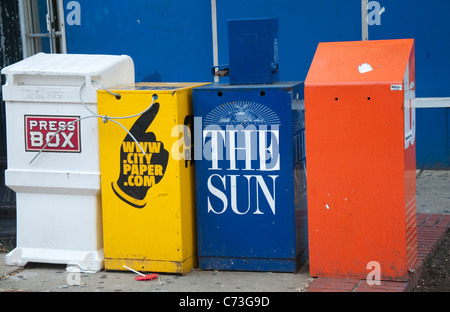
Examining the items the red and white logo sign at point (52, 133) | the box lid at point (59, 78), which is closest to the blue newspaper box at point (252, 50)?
the box lid at point (59, 78)

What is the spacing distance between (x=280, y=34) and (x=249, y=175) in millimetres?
3562

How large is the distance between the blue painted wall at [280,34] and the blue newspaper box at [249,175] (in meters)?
3.13

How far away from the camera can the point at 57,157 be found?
4746mm

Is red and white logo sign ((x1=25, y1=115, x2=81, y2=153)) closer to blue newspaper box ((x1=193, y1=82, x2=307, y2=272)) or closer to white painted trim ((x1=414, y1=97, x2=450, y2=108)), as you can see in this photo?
blue newspaper box ((x1=193, y1=82, x2=307, y2=272))

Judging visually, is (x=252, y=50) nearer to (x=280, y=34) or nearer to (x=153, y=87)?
(x=153, y=87)

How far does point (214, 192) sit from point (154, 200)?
383 mm

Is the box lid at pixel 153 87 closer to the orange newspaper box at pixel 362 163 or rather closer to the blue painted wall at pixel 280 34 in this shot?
the orange newspaper box at pixel 362 163

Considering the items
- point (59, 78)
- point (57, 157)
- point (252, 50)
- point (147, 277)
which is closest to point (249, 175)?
point (252, 50)

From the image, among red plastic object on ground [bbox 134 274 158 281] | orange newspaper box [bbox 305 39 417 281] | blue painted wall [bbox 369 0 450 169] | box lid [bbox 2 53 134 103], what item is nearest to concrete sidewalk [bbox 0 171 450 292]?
red plastic object on ground [bbox 134 274 158 281]

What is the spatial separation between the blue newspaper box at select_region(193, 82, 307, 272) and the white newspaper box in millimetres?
689

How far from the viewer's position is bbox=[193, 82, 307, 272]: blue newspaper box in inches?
174

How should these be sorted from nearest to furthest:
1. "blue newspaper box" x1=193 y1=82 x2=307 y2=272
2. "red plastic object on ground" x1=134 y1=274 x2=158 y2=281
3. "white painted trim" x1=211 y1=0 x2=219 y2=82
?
"blue newspaper box" x1=193 y1=82 x2=307 y2=272 → "red plastic object on ground" x1=134 y1=274 x2=158 y2=281 → "white painted trim" x1=211 y1=0 x2=219 y2=82

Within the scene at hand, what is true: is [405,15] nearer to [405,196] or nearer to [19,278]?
[405,196]

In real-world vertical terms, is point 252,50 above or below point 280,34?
below
